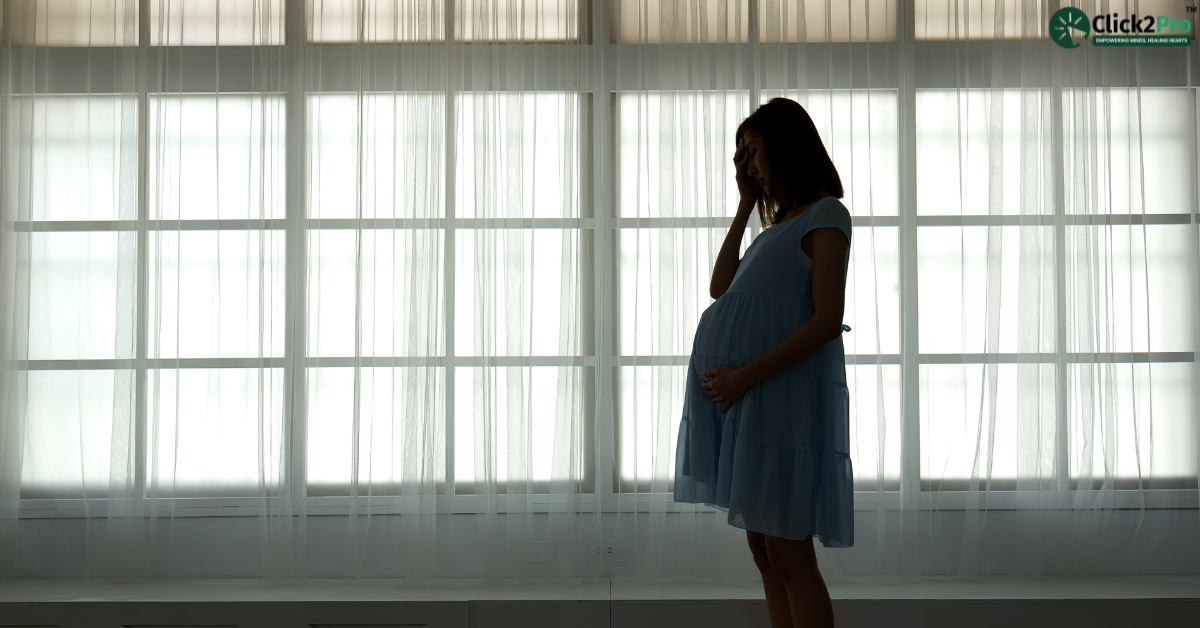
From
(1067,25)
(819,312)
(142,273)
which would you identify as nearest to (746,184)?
(819,312)

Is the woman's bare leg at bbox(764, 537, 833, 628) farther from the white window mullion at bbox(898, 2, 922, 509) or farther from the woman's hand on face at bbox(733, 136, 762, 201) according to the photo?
the white window mullion at bbox(898, 2, 922, 509)

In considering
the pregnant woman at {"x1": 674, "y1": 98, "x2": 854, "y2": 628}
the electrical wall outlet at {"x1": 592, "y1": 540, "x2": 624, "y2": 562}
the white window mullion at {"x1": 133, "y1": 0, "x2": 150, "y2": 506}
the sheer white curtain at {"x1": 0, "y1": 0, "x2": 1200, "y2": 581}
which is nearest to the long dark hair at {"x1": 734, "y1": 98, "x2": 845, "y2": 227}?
the pregnant woman at {"x1": 674, "y1": 98, "x2": 854, "y2": 628}

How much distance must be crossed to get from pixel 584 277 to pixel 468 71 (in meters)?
0.71

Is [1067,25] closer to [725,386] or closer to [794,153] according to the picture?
[794,153]

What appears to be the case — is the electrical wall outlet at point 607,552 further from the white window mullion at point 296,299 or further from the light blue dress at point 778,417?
the white window mullion at point 296,299

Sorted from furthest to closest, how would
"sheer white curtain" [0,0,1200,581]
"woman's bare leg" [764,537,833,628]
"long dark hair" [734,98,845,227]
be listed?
"sheer white curtain" [0,0,1200,581], "long dark hair" [734,98,845,227], "woman's bare leg" [764,537,833,628]

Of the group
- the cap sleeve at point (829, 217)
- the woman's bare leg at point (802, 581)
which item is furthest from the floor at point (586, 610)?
the cap sleeve at point (829, 217)

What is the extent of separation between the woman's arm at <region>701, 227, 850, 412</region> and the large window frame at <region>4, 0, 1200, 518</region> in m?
0.73

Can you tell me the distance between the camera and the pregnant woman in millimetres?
1374

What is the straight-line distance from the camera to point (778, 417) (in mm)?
1405

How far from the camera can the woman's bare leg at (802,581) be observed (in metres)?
1.36

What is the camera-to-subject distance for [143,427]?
85.5 inches

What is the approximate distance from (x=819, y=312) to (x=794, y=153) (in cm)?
34

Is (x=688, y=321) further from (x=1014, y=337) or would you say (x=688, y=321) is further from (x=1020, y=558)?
(x=1020, y=558)
